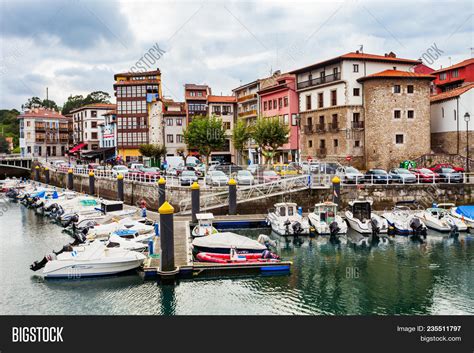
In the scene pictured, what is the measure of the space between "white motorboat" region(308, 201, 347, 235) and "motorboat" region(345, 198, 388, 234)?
54.3 inches

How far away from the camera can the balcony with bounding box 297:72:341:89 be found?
187ft

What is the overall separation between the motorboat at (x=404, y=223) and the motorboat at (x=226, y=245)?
494 inches

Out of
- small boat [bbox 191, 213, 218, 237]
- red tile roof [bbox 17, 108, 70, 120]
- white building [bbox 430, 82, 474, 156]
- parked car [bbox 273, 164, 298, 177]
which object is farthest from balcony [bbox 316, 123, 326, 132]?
red tile roof [bbox 17, 108, 70, 120]

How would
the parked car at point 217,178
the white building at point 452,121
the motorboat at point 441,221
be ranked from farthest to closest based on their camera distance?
the white building at point 452,121
the parked car at point 217,178
the motorboat at point 441,221

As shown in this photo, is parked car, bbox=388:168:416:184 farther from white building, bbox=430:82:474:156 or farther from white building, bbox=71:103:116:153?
white building, bbox=71:103:116:153

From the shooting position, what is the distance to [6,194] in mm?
68000

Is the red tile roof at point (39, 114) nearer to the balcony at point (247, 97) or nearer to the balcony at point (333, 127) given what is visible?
the balcony at point (247, 97)

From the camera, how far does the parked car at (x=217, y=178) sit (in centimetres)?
4256

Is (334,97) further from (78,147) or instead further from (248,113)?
(78,147)

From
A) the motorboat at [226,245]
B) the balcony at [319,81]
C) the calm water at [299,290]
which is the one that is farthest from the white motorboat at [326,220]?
the balcony at [319,81]

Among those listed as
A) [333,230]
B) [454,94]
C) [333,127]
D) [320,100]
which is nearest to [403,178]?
[333,230]
